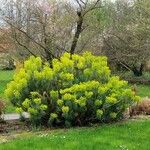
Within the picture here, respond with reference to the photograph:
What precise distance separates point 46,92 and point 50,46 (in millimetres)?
13681

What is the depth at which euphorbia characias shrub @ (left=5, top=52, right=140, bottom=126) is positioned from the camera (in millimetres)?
11938

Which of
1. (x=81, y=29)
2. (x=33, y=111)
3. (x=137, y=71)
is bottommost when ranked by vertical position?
(x=137, y=71)

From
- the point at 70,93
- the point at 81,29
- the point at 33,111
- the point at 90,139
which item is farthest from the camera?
the point at 81,29

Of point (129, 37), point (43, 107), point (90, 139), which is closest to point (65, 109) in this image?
point (43, 107)

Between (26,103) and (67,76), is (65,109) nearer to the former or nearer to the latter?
(26,103)

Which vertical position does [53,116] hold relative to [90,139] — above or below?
above

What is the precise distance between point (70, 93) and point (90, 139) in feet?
6.69

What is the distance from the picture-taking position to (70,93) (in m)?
12.1

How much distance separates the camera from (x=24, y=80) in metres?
12.4

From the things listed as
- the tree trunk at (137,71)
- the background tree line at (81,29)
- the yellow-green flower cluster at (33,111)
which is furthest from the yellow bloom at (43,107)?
the tree trunk at (137,71)

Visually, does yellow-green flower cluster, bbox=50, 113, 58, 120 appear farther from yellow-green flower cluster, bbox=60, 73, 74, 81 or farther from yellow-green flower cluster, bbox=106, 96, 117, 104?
yellow-green flower cluster, bbox=106, 96, 117, 104

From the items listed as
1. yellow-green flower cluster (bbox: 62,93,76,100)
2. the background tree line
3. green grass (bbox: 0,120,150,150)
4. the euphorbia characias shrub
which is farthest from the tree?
green grass (bbox: 0,120,150,150)

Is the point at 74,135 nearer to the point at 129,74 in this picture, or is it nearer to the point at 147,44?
the point at 147,44

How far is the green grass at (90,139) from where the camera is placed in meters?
9.67
